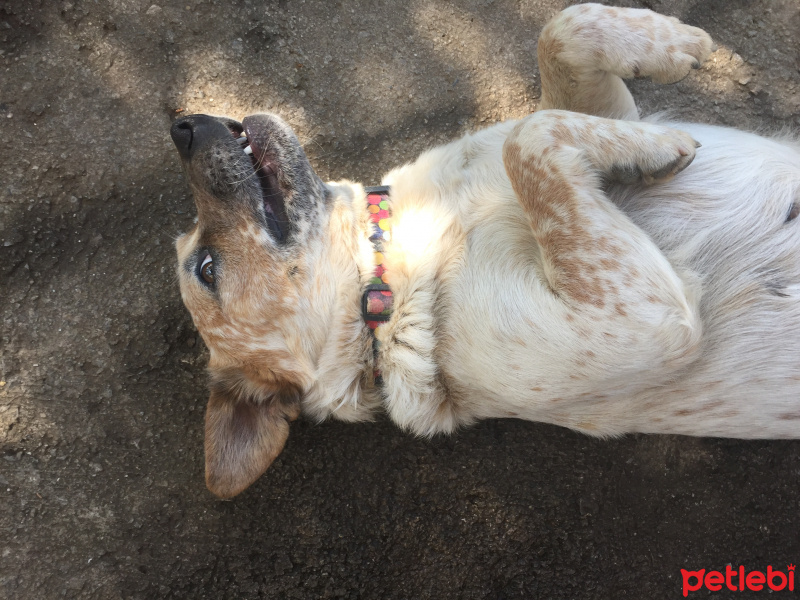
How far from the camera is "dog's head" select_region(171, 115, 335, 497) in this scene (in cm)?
218

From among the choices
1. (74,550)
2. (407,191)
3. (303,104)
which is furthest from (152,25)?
(74,550)

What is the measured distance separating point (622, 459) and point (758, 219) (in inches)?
57.5

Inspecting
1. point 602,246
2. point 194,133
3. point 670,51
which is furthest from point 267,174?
point 670,51

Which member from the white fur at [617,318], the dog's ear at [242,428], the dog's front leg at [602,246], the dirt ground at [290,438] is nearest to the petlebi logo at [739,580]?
the dirt ground at [290,438]

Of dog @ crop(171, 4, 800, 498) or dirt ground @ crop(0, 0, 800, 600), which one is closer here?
dog @ crop(171, 4, 800, 498)

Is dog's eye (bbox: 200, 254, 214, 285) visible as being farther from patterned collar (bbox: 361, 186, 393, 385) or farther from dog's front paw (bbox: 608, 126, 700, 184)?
dog's front paw (bbox: 608, 126, 700, 184)

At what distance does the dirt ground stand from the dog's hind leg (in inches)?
28.7

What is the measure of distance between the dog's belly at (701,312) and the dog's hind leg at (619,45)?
38 cm

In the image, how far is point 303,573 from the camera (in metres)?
2.75

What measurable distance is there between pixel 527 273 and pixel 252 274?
3.58 feet

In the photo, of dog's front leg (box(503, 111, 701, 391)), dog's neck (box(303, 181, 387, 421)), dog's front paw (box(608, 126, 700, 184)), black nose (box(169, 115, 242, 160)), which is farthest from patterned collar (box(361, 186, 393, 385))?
dog's front paw (box(608, 126, 700, 184))

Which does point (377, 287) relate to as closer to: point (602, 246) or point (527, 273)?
point (527, 273)

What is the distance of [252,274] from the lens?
2.21 meters

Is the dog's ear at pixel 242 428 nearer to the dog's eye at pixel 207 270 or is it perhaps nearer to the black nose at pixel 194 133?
the dog's eye at pixel 207 270
